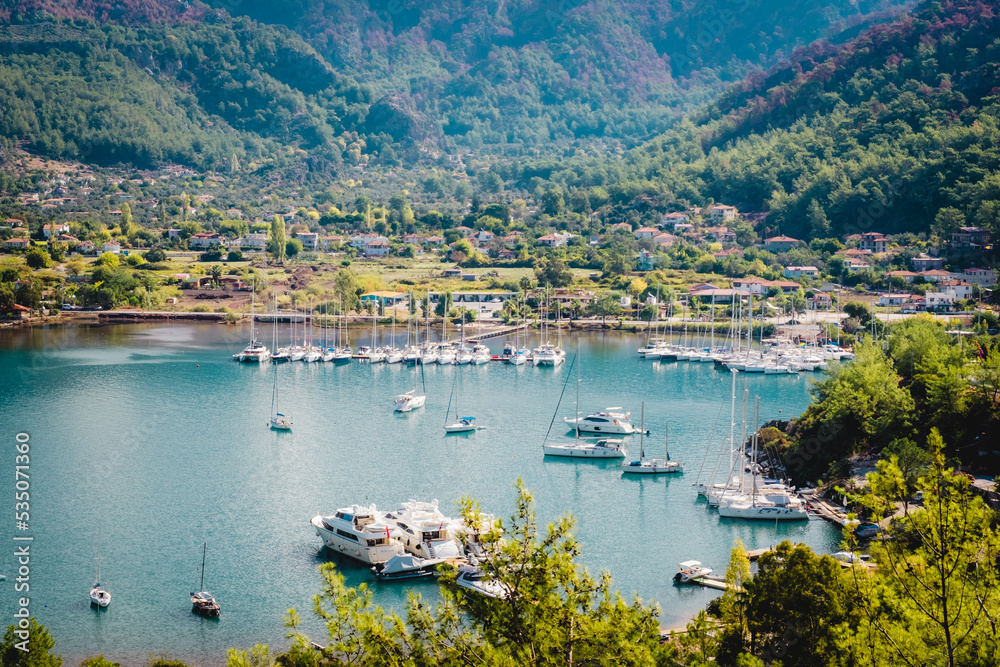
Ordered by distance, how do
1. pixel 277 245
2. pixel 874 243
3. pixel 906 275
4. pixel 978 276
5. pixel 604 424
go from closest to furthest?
pixel 604 424 → pixel 978 276 → pixel 906 275 → pixel 874 243 → pixel 277 245

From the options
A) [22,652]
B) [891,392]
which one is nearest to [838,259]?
[891,392]

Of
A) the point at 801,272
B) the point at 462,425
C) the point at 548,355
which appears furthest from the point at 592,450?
the point at 801,272

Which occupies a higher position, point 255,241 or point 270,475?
point 255,241

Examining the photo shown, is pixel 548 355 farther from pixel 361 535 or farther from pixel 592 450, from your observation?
pixel 361 535

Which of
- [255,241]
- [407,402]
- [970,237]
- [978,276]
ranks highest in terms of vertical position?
[255,241]

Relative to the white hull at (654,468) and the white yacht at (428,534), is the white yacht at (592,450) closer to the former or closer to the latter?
the white hull at (654,468)

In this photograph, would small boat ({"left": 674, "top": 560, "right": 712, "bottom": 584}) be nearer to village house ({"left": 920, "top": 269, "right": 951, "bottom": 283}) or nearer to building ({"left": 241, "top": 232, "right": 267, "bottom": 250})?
village house ({"left": 920, "top": 269, "right": 951, "bottom": 283})

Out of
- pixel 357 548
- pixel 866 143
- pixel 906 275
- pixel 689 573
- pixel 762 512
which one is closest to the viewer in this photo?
pixel 689 573

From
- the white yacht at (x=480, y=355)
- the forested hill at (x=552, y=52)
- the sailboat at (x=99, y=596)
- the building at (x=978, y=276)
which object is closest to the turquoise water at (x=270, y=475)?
the sailboat at (x=99, y=596)
